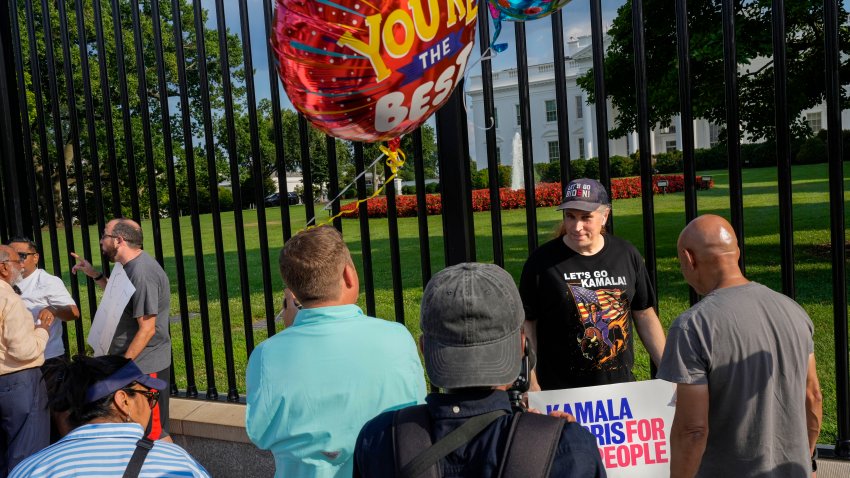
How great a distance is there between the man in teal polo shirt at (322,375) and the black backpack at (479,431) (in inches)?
22.7

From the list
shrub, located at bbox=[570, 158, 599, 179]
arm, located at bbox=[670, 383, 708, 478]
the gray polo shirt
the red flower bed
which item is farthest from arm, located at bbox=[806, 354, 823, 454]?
shrub, located at bbox=[570, 158, 599, 179]

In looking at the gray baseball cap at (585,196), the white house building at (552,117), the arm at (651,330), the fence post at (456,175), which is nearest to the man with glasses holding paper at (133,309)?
the fence post at (456,175)

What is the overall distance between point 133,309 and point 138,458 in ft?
8.08

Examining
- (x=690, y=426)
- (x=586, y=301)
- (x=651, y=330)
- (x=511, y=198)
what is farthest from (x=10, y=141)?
(x=511, y=198)

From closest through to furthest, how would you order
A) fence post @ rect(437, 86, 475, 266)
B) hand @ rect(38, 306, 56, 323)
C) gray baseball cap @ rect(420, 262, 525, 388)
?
gray baseball cap @ rect(420, 262, 525, 388) < fence post @ rect(437, 86, 475, 266) < hand @ rect(38, 306, 56, 323)

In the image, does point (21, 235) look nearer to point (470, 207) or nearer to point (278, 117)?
point (278, 117)

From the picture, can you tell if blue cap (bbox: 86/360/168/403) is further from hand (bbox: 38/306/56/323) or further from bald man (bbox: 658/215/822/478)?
hand (bbox: 38/306/56/323)

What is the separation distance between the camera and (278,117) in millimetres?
3828

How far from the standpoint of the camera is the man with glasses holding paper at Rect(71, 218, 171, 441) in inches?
153

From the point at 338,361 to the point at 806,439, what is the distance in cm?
150

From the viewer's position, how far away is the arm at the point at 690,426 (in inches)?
84.0

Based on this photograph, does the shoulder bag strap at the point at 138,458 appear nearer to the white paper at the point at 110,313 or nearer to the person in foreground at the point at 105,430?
the person in foreground at the point at 105,430

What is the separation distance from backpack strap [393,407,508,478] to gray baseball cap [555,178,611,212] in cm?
179

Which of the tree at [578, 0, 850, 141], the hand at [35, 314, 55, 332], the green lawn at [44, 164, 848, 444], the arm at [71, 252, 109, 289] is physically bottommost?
the green lawn at [44, 164, 848, 444]
